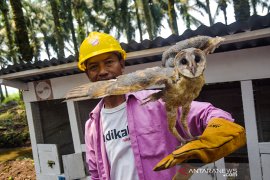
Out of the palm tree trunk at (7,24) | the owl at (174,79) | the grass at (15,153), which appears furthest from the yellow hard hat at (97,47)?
the palm tree trunk at (7,24)

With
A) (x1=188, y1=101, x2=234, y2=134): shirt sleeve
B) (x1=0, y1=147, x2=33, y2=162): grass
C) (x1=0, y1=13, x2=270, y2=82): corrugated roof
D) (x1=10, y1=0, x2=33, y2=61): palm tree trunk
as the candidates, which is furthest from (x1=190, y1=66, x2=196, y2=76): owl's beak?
(x1=0, y1=147, x2=33, y2=162): grass

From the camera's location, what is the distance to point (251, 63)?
158 inches

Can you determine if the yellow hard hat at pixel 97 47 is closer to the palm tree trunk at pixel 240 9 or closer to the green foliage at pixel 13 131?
the palm tree trunk at pixel 240 9

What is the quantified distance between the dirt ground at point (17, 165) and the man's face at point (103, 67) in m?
9.38

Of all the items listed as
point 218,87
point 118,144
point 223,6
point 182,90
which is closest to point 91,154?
point 118,144

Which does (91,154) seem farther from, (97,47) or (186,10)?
(186,10)

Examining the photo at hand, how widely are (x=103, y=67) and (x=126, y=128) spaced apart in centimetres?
46

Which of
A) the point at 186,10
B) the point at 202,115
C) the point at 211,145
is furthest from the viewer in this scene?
the point at 186,10

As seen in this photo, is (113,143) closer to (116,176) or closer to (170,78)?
(116,176)

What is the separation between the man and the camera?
1955 millimetres

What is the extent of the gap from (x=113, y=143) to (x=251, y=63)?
8.85ft

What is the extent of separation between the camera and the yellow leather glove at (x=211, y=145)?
1440 millimetres

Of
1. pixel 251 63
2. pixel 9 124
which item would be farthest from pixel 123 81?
pixel 9 124

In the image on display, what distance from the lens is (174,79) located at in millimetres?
1364
